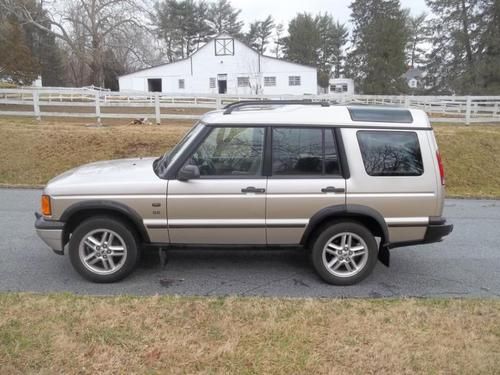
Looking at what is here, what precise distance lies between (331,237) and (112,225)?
2.22 metres

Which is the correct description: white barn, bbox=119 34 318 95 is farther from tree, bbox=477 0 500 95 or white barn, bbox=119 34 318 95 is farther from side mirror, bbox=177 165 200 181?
side mirror, bbox=177 165 200 181

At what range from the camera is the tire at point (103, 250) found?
4461 millimetres

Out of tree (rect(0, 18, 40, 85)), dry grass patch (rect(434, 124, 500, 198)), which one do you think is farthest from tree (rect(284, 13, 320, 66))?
dry grass patch (rect(434, 124, 500, 198))

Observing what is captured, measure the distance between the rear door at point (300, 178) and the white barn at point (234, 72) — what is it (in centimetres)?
3705

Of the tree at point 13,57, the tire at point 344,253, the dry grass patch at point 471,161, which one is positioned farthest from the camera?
the tree at point 13,57

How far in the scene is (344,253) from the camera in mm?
4594

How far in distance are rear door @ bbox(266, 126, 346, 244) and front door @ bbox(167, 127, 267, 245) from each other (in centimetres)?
12

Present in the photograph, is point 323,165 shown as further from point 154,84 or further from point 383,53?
point 383,53

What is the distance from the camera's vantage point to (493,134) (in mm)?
14297

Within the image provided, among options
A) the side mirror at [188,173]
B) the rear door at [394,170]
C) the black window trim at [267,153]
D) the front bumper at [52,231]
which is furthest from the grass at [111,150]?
the side mirror at [188,173]

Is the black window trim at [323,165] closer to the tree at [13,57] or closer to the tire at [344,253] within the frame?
the tire at [344,253]

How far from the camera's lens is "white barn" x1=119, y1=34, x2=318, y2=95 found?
41031 millimetres

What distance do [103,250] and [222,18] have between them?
65.8m

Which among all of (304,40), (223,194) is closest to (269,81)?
(304,40)
